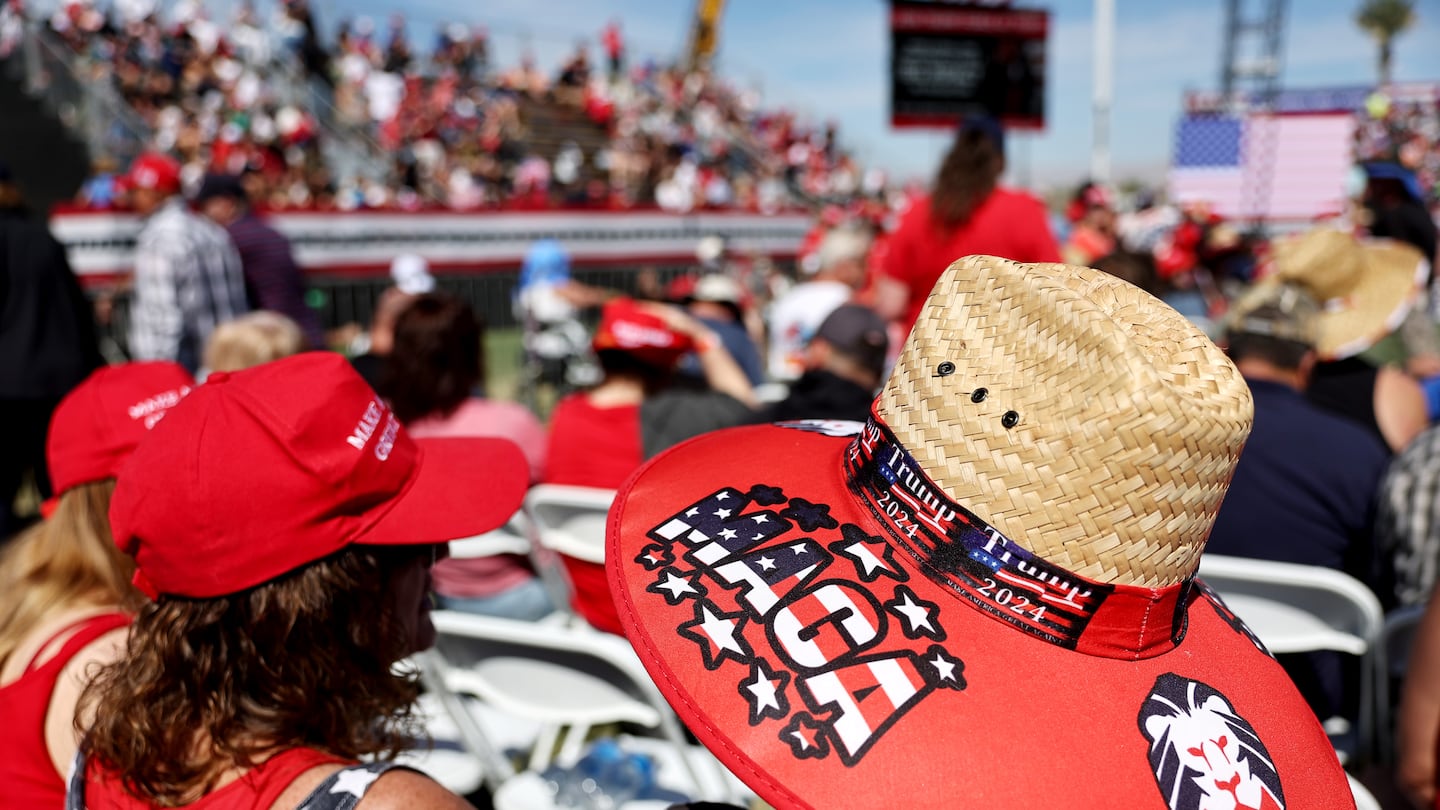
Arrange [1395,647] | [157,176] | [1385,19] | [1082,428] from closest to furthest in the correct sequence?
[1082,428] → [1395,647] → [157,176] → [1385,19]

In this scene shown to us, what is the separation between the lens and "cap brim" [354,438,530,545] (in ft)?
4.56

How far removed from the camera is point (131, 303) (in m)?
9.11

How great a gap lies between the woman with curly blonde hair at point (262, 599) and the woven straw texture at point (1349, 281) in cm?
339

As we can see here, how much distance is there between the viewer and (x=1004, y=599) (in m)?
0.98

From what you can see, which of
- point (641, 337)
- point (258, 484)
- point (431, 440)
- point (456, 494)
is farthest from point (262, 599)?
point (641, 337)

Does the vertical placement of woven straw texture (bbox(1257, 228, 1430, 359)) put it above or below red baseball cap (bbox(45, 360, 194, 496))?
below

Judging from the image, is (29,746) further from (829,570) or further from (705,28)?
(705,28)

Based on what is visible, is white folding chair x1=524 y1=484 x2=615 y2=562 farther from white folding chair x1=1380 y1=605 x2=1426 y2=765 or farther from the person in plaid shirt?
the person in plaid shirt

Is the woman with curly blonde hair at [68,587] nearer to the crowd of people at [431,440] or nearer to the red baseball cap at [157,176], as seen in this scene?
the crowd of people at [431,440]

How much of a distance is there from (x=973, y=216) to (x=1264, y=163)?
12.0m

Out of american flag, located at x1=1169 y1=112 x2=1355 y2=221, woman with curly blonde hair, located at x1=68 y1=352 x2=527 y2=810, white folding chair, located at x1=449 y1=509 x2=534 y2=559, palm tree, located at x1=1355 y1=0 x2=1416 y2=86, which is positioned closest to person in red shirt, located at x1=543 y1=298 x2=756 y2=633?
white folding chair, located at x1=449 y1=509 x2=534 y2=559

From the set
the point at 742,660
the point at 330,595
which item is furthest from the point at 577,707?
the point at 742,660

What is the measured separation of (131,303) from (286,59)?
10.4m

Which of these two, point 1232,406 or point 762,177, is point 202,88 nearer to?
point 762,177
